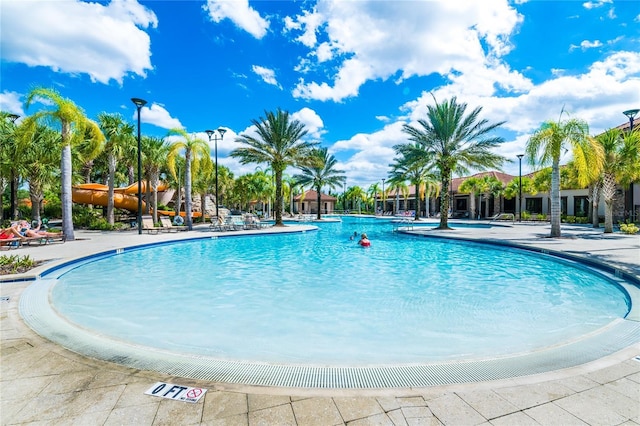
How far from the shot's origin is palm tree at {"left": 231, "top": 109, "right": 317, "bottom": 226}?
75.5 feet

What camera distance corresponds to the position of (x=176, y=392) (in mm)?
2639

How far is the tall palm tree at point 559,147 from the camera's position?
585 inches

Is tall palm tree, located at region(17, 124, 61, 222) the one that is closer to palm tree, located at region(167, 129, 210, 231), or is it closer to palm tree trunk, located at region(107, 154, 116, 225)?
palm tree trunk, located at region(107, 154, 116, 225)

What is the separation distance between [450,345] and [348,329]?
1536mm

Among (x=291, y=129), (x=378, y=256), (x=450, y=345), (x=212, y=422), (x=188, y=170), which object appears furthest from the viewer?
(x=291, y=129)

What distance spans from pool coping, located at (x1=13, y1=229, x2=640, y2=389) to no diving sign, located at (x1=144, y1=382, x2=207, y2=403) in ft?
0.88

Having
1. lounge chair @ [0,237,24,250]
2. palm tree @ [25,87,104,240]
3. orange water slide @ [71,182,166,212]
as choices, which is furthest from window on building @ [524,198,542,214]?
lounge chair @ [0,237,24,250]

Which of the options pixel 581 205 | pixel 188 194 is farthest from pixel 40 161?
pixel 581 205

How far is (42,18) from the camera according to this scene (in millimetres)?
8508

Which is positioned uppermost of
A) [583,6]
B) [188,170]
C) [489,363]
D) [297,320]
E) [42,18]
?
[583,6]

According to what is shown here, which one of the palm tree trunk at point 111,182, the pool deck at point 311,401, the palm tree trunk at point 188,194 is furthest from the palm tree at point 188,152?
the pool deck at point 311,401

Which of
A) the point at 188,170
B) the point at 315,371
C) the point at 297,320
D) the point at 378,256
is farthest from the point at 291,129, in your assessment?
the point at 315,371

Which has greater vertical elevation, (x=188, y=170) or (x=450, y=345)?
(x=188, y=170)

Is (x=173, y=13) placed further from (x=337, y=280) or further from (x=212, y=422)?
(x=212, y=422)
